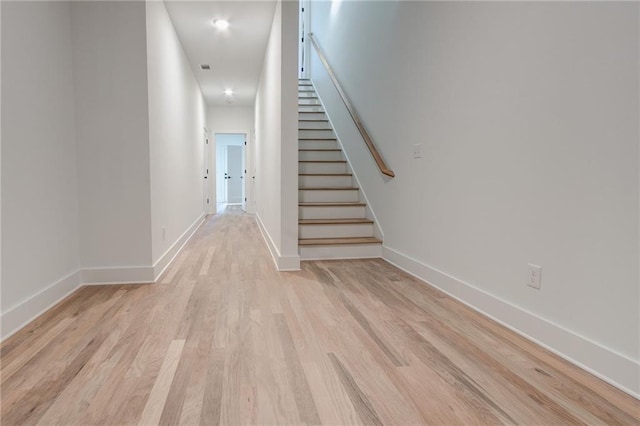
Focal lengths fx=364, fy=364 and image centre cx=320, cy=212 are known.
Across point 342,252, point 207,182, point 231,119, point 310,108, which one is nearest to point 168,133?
point 342,252

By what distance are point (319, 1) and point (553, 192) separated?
6769 mm

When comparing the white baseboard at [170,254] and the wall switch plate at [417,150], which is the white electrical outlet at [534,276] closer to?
the wall switch plate at [417,150]

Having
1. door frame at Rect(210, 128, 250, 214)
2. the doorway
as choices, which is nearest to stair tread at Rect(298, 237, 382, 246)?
door frame at Rect(210, 128, 250, 214)

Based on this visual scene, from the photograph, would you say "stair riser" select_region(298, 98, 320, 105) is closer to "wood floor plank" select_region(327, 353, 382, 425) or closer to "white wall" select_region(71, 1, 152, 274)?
"white wall" select_region(71, 1, 152, 274)

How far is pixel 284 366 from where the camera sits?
1.53 meters

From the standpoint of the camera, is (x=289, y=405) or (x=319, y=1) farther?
(x=319, y=1)

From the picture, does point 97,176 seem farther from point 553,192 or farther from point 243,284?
point 553,192

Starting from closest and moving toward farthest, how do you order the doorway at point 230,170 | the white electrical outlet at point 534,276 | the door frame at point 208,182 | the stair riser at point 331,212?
the white electrical outlet at point 534,276 < the stair riser at point 331,212 < the door frame at point 208,182 < the doorway at point 230,170

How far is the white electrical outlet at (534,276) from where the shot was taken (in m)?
1.75

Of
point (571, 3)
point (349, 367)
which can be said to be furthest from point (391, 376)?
point (571, 3)

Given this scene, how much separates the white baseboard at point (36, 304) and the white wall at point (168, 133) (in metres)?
0.56

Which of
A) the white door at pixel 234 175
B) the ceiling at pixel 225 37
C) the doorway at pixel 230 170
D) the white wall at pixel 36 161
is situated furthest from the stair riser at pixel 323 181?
the white door at pixel 234 175

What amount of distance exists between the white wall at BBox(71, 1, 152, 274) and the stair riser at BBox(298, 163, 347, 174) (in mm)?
2212

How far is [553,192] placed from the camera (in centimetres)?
166
